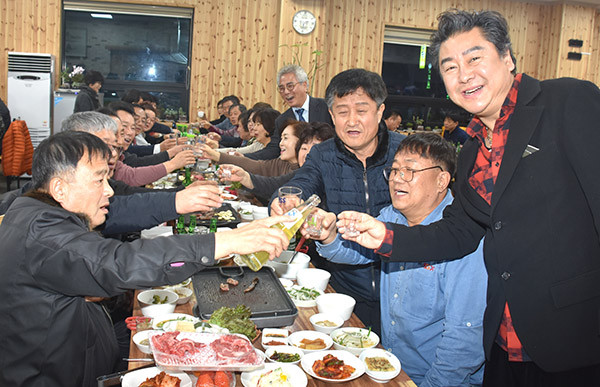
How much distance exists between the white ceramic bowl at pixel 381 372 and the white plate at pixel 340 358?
0.03 meters

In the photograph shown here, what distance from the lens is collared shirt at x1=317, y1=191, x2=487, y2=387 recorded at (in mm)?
1812

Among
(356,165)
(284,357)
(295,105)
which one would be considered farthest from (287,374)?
(295,105)

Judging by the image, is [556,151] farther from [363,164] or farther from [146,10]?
[146,10]

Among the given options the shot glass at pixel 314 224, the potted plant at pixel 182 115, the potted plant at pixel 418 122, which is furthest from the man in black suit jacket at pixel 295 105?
the potted plant at pixel 418 122

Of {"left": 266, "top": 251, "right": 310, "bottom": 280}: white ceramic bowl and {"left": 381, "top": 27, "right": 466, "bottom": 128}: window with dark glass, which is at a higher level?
{"left": 381, "top": 27, "right": 466, "bottom": 128}: window with dark glass

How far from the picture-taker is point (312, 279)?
7.61 ft

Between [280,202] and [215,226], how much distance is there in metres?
1.25

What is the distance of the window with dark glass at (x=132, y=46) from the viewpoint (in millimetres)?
8727

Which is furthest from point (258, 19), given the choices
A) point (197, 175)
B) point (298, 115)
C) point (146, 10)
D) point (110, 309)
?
point (110, 309)

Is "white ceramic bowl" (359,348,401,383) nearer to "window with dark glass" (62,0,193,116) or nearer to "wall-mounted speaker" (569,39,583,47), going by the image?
"window with dark glass" (62,0,193,116)

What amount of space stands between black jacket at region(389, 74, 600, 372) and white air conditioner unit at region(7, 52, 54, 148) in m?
7.79

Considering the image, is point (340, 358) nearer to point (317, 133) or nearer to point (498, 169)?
point (498, 169)

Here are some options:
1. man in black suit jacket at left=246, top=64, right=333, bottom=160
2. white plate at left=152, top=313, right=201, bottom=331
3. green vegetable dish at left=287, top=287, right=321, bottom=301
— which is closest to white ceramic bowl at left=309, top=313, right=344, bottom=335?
green vegetable dish at left=287, top=287, right=321, bottom=301

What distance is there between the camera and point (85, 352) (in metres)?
1.69
